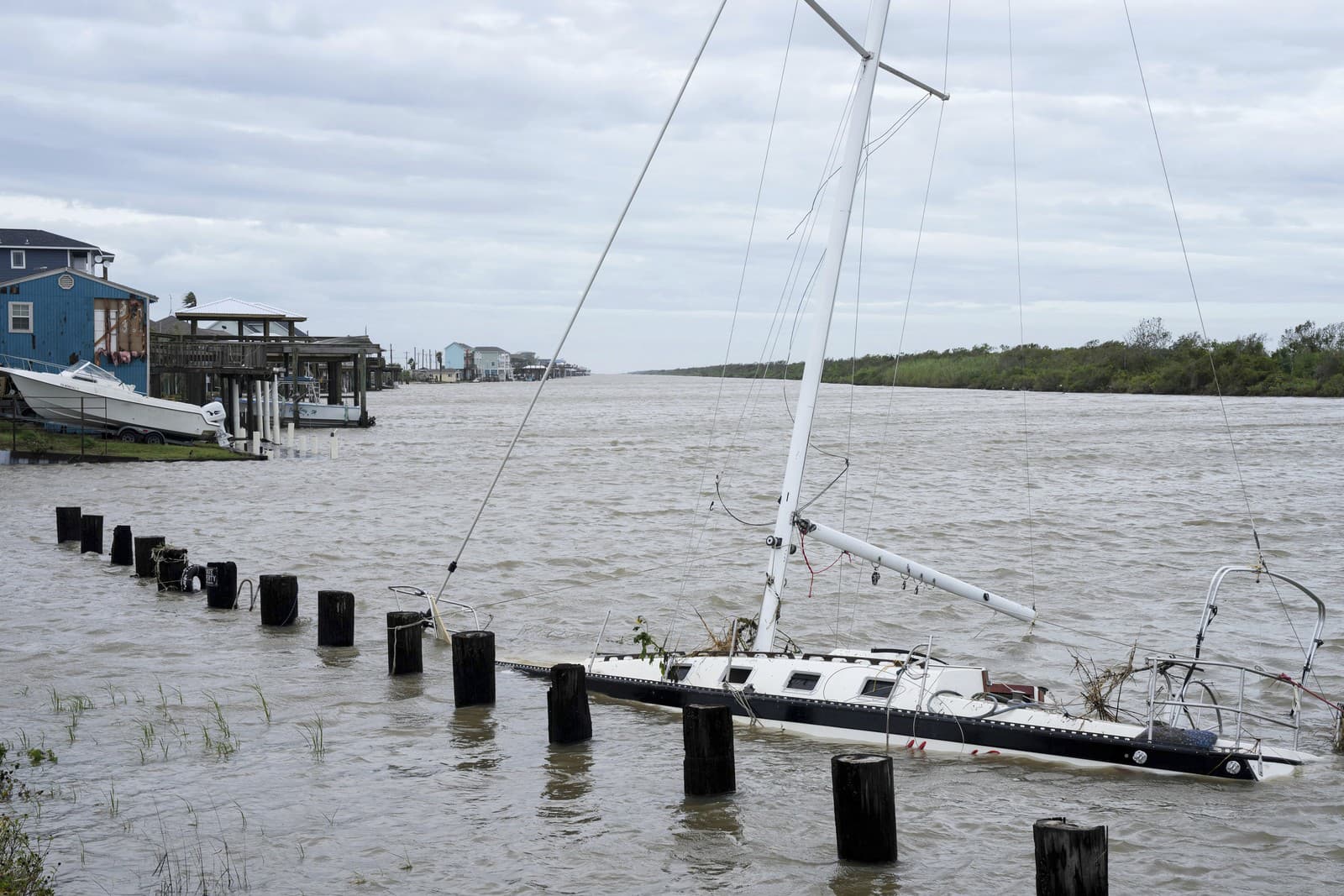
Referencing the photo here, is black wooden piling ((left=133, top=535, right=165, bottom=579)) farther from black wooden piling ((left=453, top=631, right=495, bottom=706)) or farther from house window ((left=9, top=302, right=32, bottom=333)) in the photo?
house window ((left=9, top=302, right=32, bottom=333))

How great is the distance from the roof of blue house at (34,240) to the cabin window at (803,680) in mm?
72225

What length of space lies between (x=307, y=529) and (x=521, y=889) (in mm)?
24241

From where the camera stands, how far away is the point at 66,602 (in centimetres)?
2236

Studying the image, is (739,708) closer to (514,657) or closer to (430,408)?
(514,657)

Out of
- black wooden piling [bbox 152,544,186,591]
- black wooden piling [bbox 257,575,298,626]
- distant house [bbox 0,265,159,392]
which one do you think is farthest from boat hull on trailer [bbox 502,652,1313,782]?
distant house [bbox 0,265,159,392]

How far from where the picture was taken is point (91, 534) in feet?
89.9

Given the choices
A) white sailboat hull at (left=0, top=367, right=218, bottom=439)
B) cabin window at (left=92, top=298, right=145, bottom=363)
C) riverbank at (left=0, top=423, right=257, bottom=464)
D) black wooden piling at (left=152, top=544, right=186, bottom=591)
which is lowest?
black wooden piling at (left=152, top=544, right=186, bottom=591)

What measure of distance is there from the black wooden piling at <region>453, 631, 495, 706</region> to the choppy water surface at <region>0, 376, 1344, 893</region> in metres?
0.22

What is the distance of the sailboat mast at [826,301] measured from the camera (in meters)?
15.2

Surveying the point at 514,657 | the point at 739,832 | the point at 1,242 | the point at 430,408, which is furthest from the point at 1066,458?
the point at 430,408

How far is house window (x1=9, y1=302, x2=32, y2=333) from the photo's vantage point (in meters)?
52.6

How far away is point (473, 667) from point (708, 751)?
4.50 m

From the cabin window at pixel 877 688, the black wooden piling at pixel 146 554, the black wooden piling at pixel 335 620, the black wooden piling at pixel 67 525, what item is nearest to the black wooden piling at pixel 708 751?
the cabin window at pixel 877 688

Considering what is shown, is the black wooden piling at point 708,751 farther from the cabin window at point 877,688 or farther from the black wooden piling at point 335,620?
the black wooden piling at point 335,620
